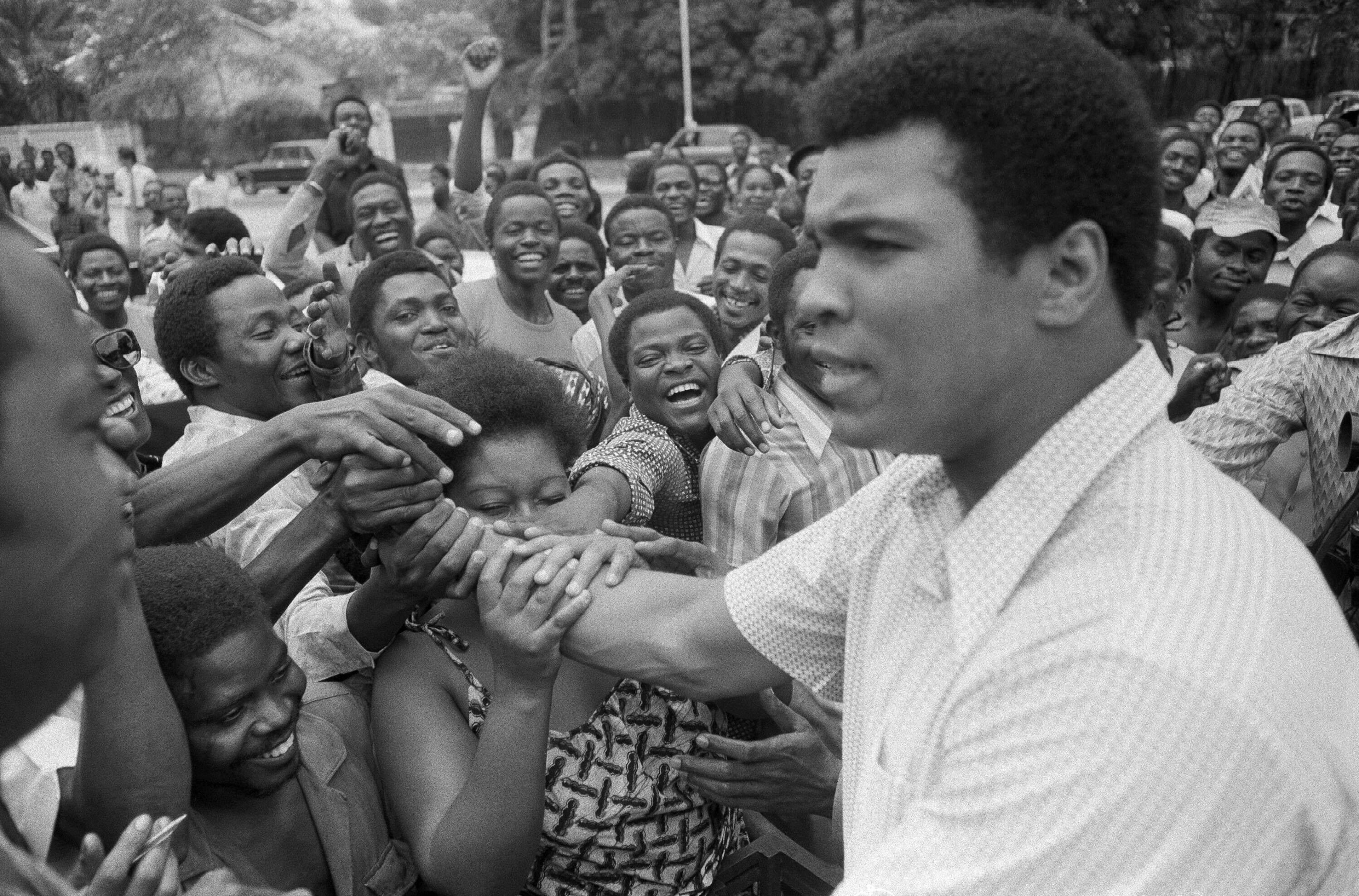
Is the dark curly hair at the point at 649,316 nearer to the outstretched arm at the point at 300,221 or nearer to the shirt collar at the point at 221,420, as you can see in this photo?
the shirt collar at the point at 221,420

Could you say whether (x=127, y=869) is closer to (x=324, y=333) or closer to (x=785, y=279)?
(x=324, y=333)

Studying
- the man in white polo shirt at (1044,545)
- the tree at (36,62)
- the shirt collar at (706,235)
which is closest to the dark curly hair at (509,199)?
the shirt collar at (706,235)

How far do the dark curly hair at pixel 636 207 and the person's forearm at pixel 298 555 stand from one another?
177 inches

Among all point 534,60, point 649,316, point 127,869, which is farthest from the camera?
point 534,60

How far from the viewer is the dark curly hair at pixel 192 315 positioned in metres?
3.92

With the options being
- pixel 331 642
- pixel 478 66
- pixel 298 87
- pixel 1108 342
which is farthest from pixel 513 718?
pixel 298 87

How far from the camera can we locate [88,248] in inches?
270

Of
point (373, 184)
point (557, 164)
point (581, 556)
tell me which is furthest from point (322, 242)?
point (581, 556)

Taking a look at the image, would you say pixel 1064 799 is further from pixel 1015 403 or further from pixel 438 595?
pixel 438 595

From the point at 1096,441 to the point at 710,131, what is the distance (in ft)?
98.5

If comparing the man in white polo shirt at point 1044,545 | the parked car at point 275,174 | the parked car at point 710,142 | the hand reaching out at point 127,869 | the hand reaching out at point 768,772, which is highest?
the man in white polo shirt at point 1044,545

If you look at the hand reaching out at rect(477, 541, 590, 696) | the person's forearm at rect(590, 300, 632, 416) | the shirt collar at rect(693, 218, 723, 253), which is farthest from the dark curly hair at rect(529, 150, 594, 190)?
the hand reaching out at rect(477, 541, 590, 696)

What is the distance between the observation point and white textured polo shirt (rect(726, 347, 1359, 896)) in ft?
3.97

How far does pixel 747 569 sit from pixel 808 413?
177 cm
